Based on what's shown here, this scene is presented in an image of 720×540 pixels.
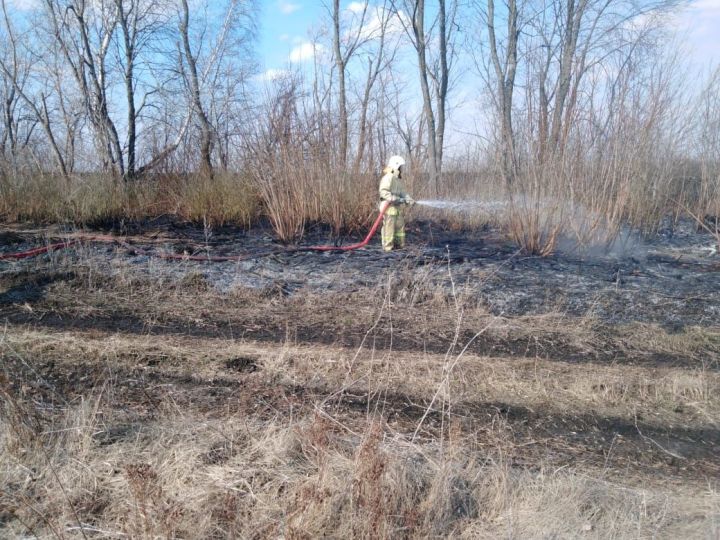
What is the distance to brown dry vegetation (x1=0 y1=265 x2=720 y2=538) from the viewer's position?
2.45 m

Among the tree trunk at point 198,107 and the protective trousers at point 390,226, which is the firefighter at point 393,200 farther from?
the tree trunk at point 198,107

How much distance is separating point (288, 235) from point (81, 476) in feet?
20.4

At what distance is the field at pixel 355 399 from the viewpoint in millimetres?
2477

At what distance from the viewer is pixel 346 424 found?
3.41 meters

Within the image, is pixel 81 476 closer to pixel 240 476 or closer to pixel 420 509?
pixel 240 476

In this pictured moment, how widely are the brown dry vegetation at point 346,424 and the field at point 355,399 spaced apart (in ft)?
0.05

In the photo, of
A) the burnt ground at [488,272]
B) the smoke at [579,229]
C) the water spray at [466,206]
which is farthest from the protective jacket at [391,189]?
the water spray at [466,206]

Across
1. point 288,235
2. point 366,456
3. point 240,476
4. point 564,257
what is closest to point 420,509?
point 366,456

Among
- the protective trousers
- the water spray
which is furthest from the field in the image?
the water spray

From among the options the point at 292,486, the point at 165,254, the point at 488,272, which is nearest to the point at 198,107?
the point at 165,254

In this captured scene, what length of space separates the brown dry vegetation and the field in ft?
0.05

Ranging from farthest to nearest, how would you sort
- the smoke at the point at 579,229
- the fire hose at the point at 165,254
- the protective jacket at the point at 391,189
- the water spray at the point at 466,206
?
the water spray at the point at 466,206 < the protective jacket at the point at 391,189 < the smoke at the point at 579,229 < the fire hose at the point at 165,254

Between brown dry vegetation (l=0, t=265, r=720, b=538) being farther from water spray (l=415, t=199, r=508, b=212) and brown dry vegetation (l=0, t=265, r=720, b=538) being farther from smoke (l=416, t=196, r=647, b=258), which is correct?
water spray (l=415, t=199, r=508, b=212)

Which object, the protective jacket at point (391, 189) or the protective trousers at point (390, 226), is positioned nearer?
the protective jacket at point (391, 189)
